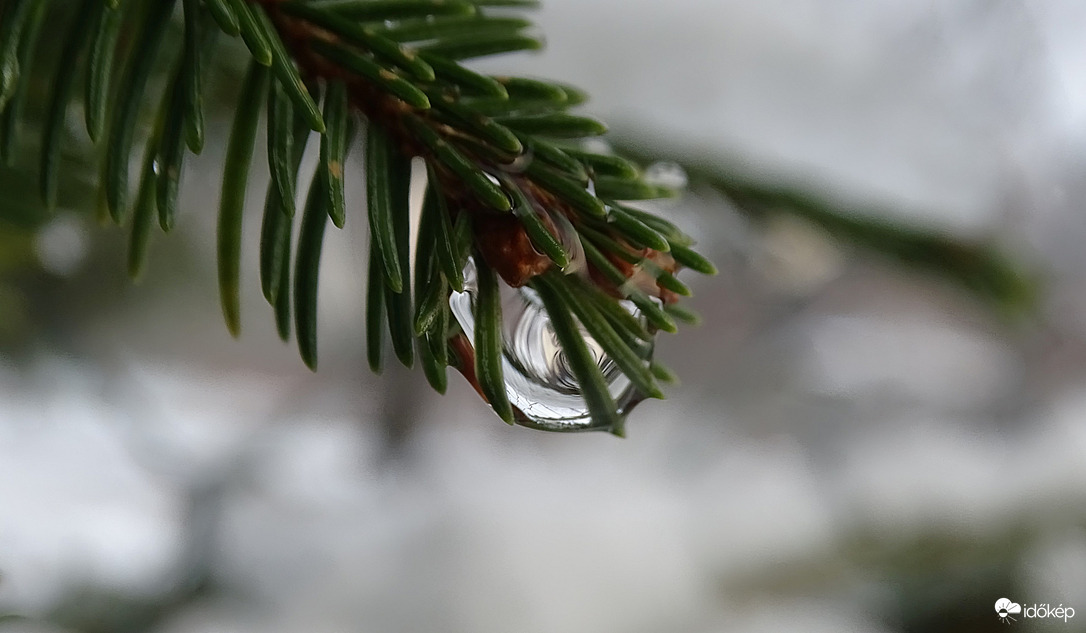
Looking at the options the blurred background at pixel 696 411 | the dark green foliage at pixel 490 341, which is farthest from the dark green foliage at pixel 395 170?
the blurred background at pixel 696 411

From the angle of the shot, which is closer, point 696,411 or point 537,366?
point 537,366

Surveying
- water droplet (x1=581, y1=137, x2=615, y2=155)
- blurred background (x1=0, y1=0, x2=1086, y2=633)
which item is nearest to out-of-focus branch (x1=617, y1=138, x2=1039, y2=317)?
blurred background (x1=0, y1=0, x2=1086, y2=633)

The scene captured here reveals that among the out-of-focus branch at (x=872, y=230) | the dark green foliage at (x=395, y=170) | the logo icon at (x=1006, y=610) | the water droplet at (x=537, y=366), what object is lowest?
the logo icon at (x=1006, y=610)

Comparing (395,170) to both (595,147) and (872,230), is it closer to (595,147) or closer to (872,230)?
(595,147)

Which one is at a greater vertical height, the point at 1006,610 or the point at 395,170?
the point at 395,170

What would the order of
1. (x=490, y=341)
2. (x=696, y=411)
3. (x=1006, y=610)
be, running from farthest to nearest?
Result: 1. (x=696, y=411)
2. (x=1006, y=610)
3. (x=490, y=341)

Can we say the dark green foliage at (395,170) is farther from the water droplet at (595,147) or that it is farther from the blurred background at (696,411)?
the blurred background at (696,411)

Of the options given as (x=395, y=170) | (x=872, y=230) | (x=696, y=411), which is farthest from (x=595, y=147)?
(x=696, y=411)
